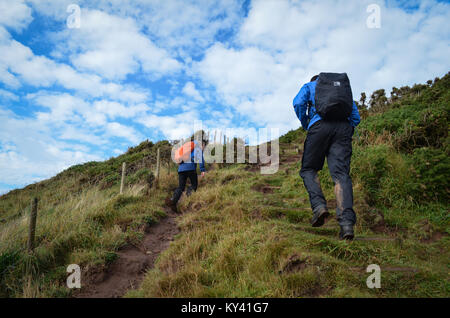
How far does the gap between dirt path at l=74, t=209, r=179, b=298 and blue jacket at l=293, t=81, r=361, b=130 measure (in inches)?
125

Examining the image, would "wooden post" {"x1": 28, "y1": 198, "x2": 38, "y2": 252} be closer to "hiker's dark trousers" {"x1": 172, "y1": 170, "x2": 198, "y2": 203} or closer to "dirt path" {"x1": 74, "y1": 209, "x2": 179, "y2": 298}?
"dirt path" {"x1": 74, "y1": 209, "x2": 179, "y2": 298}

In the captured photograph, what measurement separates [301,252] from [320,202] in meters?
0.75

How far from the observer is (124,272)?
3.72 m

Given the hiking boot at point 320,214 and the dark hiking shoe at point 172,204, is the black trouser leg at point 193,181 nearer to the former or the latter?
the dark hiking shoe at point 172,204

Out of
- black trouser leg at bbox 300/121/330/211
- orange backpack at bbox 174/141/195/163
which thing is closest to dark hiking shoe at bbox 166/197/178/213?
orange backpack at bbox 174/141/195/163

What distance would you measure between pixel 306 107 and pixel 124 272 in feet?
11.9

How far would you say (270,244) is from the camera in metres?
3.13

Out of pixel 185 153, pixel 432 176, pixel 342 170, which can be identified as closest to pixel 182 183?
pixel 185 153

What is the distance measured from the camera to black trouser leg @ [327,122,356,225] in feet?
9.96

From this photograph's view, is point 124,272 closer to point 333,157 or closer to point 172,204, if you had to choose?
point 172,204

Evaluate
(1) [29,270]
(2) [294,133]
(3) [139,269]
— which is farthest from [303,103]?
(2) [294,133]

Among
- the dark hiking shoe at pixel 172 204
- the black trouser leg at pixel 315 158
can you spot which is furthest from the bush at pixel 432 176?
the dark hiking shoe at pixel 172 204
